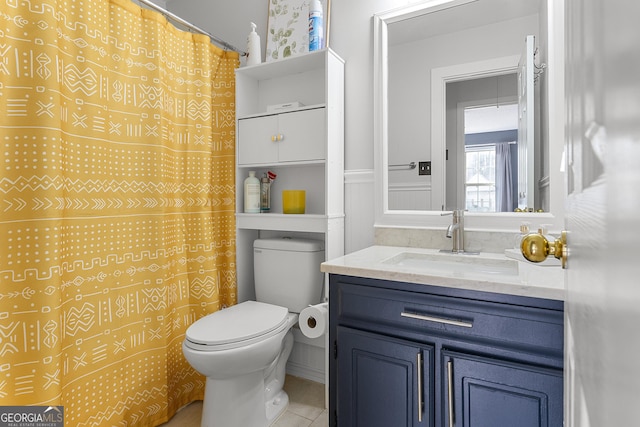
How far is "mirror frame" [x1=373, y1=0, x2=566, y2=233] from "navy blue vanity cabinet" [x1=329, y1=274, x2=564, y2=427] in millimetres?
584

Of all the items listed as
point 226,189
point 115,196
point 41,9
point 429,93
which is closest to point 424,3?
point 429,93

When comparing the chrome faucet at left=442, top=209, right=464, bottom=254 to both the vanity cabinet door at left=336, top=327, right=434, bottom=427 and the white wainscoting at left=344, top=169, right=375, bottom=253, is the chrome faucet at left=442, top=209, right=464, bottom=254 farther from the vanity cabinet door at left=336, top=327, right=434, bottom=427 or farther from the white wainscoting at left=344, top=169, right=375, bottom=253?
the vanity cabinet door at left=336, top=327, right=434, bottom=427

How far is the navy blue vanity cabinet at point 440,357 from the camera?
0.95m

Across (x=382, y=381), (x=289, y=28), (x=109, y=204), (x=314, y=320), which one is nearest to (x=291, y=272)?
(x=314, y=320)

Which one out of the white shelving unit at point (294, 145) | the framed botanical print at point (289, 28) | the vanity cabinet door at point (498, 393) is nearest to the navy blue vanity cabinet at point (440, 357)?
the vanity cabinet door at point (498, 393)

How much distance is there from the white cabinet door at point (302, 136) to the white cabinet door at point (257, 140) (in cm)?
5

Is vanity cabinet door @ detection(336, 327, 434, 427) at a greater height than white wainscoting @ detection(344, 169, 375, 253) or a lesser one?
lesser

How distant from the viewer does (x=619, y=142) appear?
0.52 ft

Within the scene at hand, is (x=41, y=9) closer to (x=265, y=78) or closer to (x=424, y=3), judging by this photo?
(x=265, y=78)

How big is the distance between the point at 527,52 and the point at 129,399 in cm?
227

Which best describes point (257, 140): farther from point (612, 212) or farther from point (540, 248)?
point (612, 212)

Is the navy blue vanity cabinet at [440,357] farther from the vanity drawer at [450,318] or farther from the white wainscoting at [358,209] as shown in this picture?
the white wainscoting at [358,209]

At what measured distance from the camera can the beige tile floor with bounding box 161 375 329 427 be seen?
163 cm

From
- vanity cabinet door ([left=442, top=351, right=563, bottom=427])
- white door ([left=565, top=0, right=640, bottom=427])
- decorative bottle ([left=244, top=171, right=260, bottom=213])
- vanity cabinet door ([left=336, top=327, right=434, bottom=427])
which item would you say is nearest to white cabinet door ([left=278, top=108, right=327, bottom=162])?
decorative bottle ([left=244, top=171, right=260, bottom=213])
